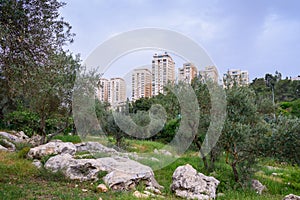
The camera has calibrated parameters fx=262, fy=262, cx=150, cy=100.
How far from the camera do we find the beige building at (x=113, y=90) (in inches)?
483

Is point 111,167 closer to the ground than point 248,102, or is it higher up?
closer to the ground

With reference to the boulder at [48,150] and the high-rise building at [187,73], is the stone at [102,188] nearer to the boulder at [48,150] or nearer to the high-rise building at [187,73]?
the boulder at [48,150]

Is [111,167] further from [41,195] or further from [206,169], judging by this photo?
[206,169]

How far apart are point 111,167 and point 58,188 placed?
253 cm

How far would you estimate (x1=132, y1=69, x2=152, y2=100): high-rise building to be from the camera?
11567 mm

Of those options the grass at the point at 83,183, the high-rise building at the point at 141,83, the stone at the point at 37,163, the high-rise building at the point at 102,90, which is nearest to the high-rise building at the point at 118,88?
the high-rise building at the point at 141,83

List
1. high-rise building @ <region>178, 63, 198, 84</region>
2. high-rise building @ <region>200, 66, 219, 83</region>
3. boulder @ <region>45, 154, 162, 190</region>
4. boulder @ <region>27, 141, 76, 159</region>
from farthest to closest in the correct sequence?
boulder @ <region>27, 141, 76, 159</region> → high-rise building @ <region>178, 63, 198, 84</region> → high-rise building @ <region>200, 66, 219, 83</region> → boulder @ <region>45, 154, 162, 190</region>

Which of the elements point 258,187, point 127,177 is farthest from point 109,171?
point 258,187

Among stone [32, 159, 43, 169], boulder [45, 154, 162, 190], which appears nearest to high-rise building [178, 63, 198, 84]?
boulder [45, 154, 162, 190]

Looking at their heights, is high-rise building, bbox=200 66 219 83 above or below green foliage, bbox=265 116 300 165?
above

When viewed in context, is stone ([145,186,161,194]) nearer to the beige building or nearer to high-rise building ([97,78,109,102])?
the beige building

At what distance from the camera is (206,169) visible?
11.6m

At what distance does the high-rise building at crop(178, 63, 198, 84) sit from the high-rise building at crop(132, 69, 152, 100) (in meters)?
1.44

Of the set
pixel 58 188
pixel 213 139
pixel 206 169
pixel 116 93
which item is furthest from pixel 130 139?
pixel 58 188
